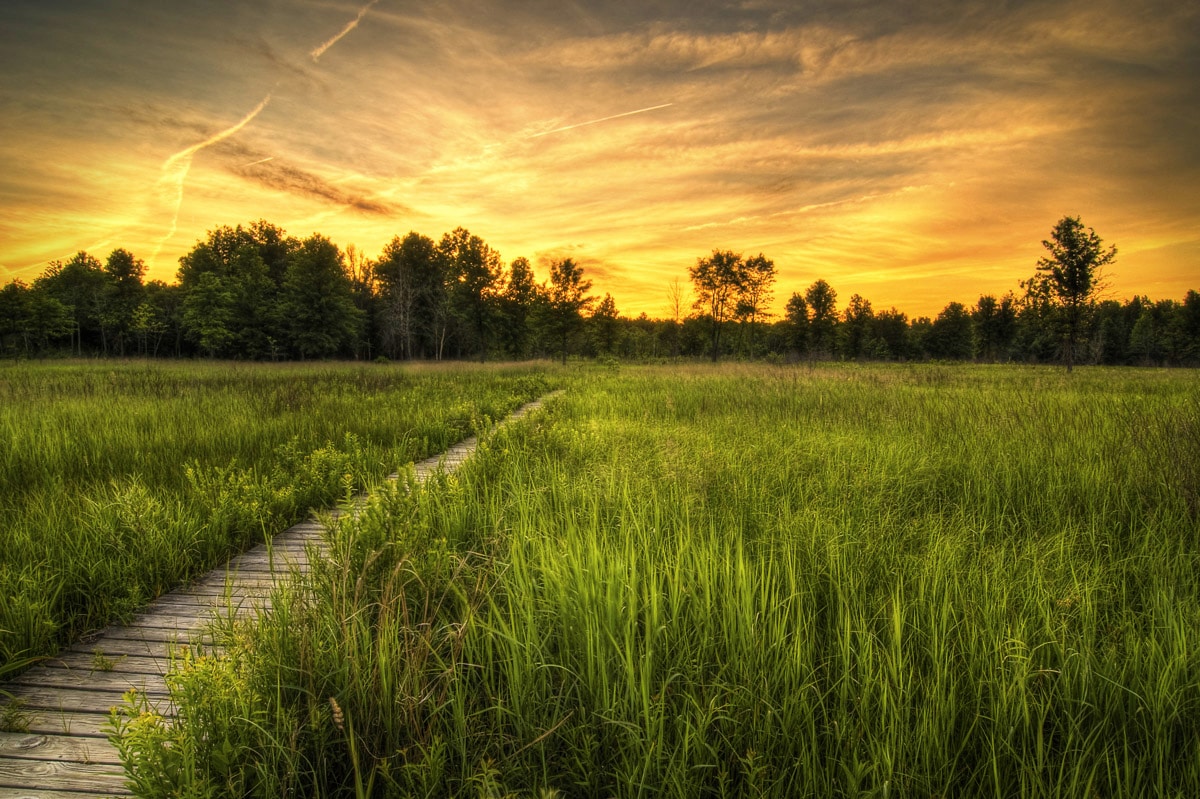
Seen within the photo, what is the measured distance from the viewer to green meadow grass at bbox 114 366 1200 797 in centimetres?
152

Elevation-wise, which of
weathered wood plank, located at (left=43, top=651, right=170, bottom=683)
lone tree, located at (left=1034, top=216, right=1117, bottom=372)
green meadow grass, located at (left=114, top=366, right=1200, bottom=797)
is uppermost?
lone tree, located at (left=1034, top=216, right=1117, bottom=372)

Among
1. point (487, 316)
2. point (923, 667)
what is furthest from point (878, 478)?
point (487, 316)

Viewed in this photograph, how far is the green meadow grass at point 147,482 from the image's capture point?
9.01ft

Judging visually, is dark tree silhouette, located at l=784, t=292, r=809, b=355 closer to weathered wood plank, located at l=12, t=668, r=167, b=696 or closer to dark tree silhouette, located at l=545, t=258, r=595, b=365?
dark tree silhouette, located at l=545, t=258, r=595, b=365

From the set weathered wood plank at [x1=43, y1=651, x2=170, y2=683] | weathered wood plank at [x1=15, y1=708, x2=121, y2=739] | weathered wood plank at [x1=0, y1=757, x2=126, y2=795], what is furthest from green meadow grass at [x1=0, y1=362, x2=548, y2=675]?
weathered wood plank at [x1=0, y1=757, x2=126, y2=795]

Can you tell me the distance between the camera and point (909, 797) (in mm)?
1479

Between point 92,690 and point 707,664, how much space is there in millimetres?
2882

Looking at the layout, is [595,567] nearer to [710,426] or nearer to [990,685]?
[990,685]

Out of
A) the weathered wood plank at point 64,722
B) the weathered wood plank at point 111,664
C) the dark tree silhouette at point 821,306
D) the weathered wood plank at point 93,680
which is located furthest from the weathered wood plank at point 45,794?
the dark tree silhouette at point 821,306

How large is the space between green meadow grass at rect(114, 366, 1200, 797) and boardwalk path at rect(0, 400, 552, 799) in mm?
190

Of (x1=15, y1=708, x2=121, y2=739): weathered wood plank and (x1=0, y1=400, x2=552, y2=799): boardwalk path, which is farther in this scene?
(x1=15, y1=708, x2=121, y2=739): weathered wood plank

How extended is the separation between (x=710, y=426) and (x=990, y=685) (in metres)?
6.40

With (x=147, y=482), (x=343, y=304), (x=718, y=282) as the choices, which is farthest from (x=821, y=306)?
(x=147, y=482)

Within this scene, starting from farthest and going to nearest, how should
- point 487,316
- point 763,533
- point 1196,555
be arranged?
1. point 487,316
2. point 763,533
3. point 1196,555
